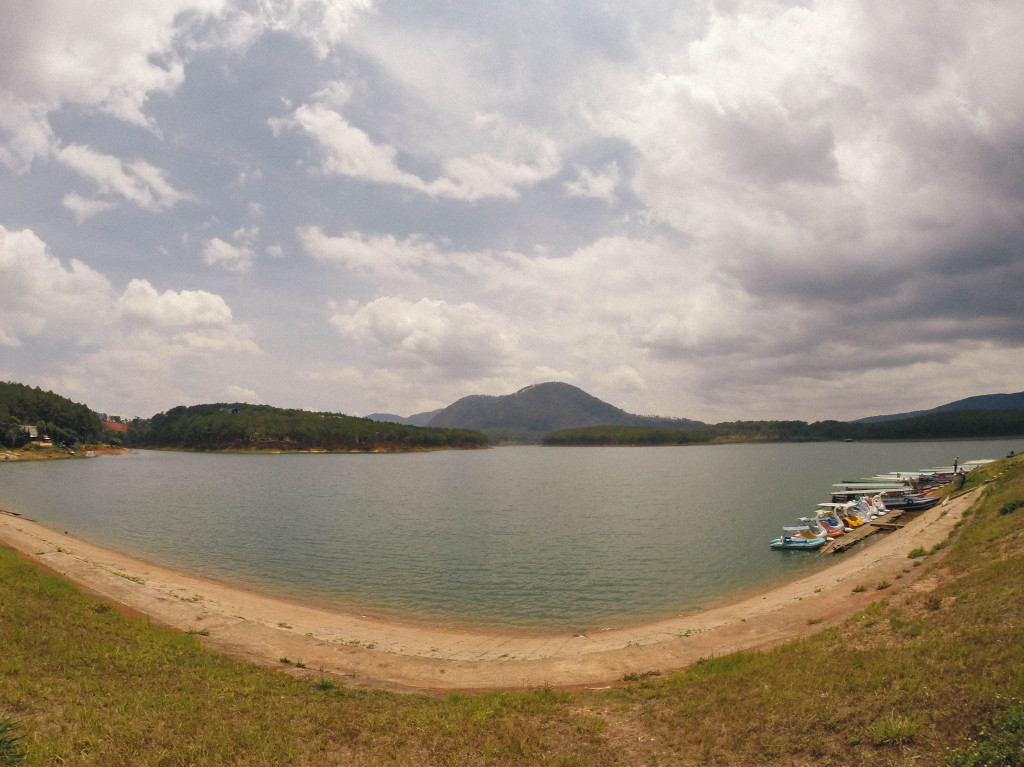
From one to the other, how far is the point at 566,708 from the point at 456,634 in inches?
589

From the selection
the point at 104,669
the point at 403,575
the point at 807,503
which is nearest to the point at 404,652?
the point at 104,669

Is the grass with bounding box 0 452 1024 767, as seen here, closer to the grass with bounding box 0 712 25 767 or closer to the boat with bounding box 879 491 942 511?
the grass with bounding box 0 712 25 767

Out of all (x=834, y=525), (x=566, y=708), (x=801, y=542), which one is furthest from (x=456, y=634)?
(x=834, y=525)

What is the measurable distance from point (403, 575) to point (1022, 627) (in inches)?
1402

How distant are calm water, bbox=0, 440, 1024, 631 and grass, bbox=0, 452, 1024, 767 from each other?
51.4ft

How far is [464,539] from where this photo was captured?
5331cm

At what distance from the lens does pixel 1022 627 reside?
13109mm

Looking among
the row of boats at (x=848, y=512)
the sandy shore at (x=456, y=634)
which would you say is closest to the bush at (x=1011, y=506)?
the sandy shore at (x=456, y=634)

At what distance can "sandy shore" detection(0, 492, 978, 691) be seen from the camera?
20.5 metres

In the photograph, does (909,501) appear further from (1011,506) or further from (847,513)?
(1011,506)

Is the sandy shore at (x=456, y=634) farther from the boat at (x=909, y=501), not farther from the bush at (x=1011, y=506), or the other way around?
the boat at (x=909, y=501)

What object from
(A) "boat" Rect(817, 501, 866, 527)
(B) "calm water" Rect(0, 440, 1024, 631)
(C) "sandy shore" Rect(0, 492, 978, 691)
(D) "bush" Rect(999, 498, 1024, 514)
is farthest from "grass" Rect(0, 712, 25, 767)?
(A) "boat" Rect(817, 501, 866, 527)

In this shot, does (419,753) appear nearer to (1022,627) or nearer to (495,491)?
(1022,627)

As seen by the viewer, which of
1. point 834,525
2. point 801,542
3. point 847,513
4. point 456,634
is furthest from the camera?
point 847,513
